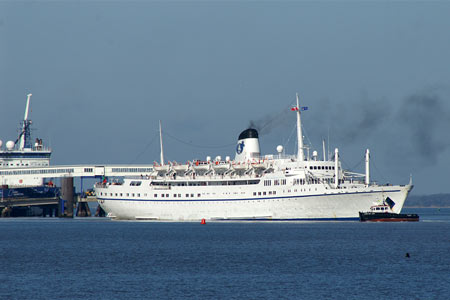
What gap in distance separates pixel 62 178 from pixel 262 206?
1289 inches

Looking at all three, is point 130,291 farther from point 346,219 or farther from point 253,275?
point 346,219

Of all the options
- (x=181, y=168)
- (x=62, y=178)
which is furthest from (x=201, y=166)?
(x=62, y=178)

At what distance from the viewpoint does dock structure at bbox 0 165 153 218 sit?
104625 millimetres

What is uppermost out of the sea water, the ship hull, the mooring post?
the mooring post

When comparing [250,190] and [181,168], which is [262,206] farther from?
[181,168]

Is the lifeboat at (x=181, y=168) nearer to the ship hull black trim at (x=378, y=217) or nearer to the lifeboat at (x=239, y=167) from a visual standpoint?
the lifeboat at (x=239, y=167)

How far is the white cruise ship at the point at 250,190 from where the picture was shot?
80.4 metres

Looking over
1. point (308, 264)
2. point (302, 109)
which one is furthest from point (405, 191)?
point (308, 264)

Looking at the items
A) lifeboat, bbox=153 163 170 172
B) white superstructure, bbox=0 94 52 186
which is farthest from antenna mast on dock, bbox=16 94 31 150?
lifeboat, bbox=153 163 170 172

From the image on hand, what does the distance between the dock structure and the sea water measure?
31940 millimetres

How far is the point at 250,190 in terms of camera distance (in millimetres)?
85188

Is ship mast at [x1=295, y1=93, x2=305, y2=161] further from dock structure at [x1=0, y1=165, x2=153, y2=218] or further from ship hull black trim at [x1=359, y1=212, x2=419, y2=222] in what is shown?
dock structure at [x1=0, y1=165, x2=153, y2=218]

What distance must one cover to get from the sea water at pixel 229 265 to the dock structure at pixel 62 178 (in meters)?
31.9

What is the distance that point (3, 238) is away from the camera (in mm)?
69125
